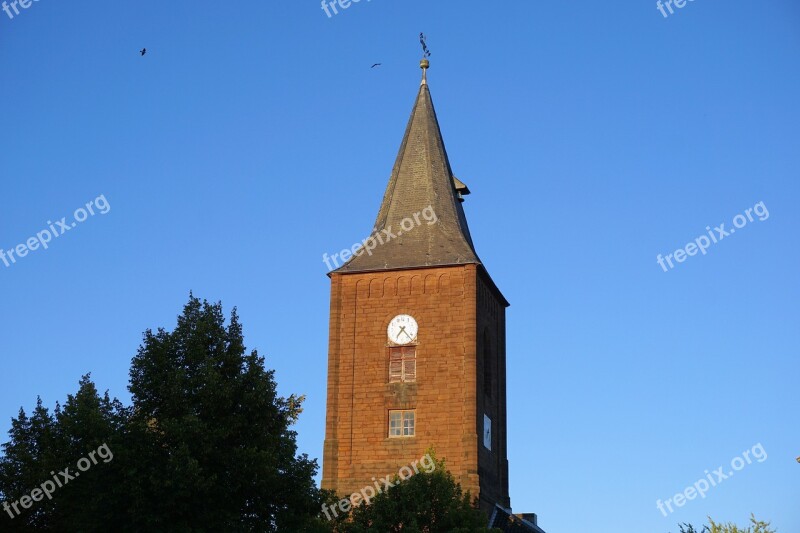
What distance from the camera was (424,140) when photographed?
50.3m

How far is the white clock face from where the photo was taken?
45.9 meters

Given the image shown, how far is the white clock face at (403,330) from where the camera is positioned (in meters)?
45.9

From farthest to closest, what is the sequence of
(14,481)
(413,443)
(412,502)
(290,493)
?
(413,443) → (412,502) → (14,481) → (290,493)

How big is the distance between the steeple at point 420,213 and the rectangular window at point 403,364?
3.50m

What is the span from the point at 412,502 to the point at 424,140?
1849cm

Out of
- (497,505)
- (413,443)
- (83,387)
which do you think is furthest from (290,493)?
(497,505)

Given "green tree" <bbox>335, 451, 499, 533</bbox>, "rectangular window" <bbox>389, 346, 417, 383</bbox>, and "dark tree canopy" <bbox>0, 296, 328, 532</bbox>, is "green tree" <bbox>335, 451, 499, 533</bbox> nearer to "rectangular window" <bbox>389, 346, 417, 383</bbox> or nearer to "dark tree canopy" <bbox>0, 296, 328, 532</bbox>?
"dark tree canopy" <bbox>0, 296, 328, 532</bbox>

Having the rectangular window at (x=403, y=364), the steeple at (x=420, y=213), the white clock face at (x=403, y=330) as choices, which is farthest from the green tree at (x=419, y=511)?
the steeple at (x=420, y=213)

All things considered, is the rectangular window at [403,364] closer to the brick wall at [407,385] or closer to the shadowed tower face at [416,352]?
the shadowed tower face at [416,352]

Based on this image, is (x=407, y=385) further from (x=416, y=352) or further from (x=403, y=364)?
(x=416, y=352)

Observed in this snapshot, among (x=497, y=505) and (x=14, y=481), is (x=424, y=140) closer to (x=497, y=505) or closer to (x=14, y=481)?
(x=497, y=505)

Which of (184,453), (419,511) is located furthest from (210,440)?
(419,511)

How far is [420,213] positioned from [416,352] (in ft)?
20.7

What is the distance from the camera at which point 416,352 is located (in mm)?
45594
